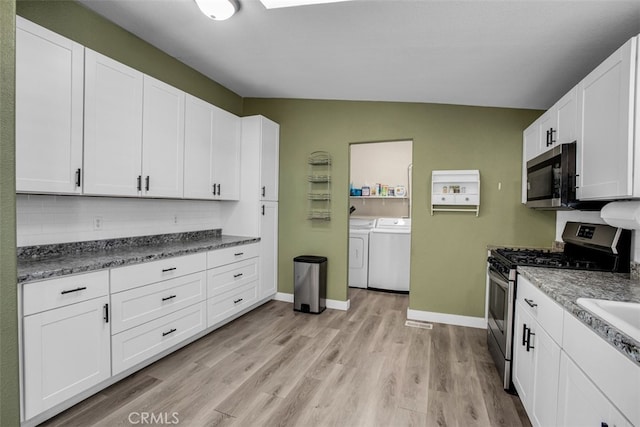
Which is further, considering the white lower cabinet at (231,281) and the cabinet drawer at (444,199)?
the cabinet drawer at (444,199)

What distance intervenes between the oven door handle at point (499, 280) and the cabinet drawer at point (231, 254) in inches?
93.3

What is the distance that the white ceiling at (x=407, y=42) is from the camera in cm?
182

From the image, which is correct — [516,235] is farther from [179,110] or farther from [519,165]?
[179,110]

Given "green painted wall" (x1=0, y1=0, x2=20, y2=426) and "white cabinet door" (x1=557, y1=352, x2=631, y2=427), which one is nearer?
"green painted wall" (x1=0, y1=0, x2=20, y2=426)

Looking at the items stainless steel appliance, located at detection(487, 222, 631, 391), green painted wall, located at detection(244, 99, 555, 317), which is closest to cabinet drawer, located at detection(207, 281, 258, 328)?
green painted wall, located at detection(244, 99, 555, 317)

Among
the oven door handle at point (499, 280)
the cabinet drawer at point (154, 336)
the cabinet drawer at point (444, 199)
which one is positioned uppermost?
the cabinet drawer at point (444, 199)

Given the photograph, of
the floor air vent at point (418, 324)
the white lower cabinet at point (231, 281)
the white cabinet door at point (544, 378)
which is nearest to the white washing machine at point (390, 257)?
the floor air vent at point (418, 324)

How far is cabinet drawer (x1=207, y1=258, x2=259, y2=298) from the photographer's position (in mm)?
2886

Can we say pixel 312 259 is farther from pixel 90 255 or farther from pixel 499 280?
pixel 90 255

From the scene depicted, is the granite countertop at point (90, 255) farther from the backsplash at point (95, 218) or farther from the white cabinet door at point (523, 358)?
the white cabinet door at point (523, 358)

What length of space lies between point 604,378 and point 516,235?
95.1 inches

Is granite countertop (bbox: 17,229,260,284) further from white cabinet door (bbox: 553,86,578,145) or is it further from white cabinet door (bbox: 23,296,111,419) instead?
white cabinet door (bbox: 553,86,578,145)

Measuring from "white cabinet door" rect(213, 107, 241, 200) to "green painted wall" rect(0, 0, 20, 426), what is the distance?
244 centimetres

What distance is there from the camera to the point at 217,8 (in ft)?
6.60
